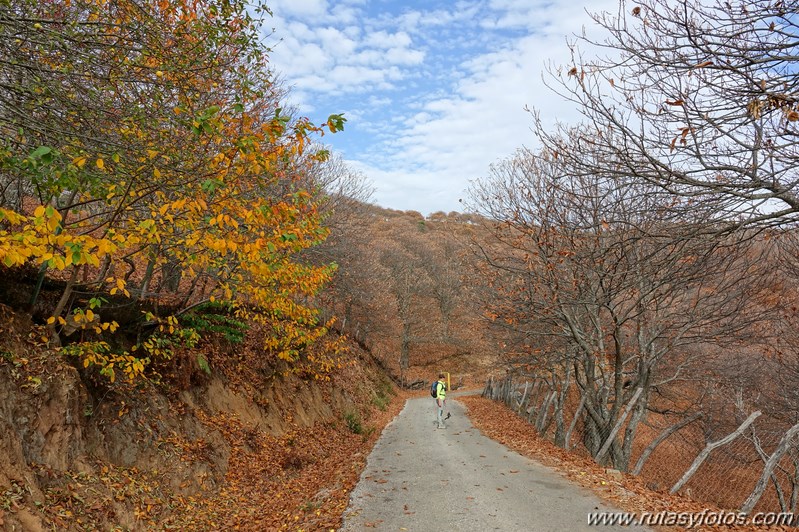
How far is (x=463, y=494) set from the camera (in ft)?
23.4

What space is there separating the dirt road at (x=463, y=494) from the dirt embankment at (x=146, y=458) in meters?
0.57

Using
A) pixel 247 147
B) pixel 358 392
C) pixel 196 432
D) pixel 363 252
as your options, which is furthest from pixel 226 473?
pixel 363 252

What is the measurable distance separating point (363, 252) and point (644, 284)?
2026 cm

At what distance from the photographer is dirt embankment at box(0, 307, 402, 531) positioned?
Result: 200 inches

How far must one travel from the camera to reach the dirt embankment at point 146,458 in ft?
16.7

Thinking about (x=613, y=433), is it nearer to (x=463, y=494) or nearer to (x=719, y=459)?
(x=463, y=494)

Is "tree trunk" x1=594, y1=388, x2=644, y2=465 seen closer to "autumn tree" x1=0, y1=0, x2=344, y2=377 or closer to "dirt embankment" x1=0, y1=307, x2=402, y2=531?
"dirt embankment" x1=0, y1=307, x2=402, y2=531

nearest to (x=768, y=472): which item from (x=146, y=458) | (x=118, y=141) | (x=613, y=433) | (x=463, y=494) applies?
(x=613, y=433)

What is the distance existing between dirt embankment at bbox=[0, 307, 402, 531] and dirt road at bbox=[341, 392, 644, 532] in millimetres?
566

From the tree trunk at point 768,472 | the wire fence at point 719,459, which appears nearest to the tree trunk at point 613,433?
the wire fence at point 719,459

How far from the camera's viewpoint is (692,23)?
4.17 m

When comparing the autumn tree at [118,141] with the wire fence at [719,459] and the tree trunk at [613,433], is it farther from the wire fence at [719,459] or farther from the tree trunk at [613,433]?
the wire fence at [719,459]

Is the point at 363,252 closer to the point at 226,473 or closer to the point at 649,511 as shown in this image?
the point at 226,473

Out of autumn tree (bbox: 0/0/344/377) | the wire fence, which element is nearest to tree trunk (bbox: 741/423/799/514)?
the wire fence
